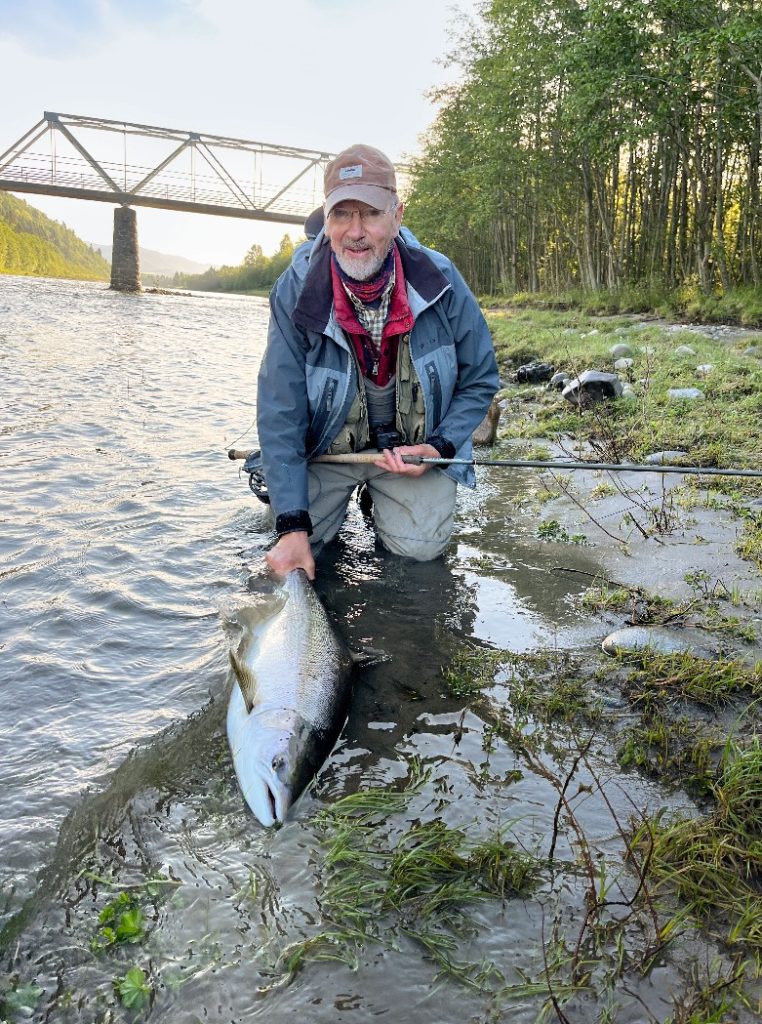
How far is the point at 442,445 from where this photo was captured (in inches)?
186

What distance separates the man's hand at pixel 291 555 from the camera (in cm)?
393

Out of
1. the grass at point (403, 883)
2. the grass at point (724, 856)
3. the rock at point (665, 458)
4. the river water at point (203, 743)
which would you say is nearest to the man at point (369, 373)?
the river water at point (203, 743)

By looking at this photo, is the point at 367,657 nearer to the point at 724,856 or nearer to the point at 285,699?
the point at 285,699

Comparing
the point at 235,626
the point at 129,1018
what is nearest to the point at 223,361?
the point at 235,626

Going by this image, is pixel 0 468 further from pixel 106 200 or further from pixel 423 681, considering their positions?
pixel 106 200

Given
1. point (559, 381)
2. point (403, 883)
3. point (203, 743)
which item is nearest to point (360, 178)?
point (203, 743)

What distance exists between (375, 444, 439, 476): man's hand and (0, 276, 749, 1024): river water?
26.9 inches

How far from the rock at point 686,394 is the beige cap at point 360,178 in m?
5.03

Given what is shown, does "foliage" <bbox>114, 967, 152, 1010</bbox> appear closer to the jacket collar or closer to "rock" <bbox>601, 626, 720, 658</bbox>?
"rock" <bbox>601, 626, 720, 658</bbox>

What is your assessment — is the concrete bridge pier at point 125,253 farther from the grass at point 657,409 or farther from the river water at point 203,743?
Answer: the river water at point 203,743

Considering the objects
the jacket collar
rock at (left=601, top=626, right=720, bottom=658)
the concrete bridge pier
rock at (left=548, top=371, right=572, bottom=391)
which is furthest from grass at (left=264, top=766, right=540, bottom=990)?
the concrete bridge pier

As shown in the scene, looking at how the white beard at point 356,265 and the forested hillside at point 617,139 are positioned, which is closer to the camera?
the white beard at point 356,265

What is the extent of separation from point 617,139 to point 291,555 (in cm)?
1773

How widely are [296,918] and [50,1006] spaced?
2.12 feet
